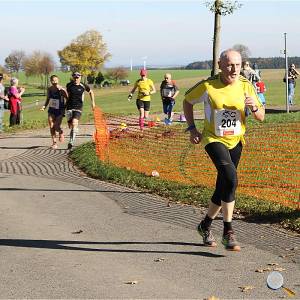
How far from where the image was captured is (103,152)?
13.7m

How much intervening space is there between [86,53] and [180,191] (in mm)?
93828

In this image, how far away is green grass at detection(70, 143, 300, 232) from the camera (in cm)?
740

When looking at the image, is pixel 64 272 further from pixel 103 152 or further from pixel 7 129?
pixel 7 129

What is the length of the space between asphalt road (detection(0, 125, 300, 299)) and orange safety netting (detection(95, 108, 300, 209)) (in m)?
1.59

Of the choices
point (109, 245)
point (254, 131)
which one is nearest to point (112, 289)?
point (109, 245)

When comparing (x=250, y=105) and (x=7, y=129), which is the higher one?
(x=250, y=105)

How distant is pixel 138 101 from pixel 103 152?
16.5 feet

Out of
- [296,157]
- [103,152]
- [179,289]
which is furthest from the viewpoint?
[103,152]

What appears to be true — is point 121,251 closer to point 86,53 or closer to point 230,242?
point 230,242

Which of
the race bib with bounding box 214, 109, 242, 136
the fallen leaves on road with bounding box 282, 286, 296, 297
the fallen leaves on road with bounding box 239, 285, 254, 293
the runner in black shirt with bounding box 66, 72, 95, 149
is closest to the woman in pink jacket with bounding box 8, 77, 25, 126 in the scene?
the runner in black shirt with bounding box 66, 72, 95, 149

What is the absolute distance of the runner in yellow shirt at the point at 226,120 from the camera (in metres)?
6.12

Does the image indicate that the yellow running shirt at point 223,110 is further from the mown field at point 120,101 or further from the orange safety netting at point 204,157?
the mown field at point 120,101

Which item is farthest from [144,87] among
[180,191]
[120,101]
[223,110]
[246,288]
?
[120,101]

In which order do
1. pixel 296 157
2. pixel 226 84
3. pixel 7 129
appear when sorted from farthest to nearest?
pixel 7 129 < pixel 296 157 < pixel 226 84
